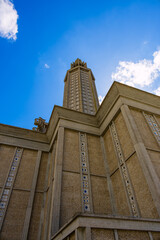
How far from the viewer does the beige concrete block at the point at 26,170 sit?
26.7 ft

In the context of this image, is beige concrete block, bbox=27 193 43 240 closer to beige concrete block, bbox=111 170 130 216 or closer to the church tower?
beige concrete block, bbox=111 170 130 216

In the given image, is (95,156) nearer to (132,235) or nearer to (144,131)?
(144,131)

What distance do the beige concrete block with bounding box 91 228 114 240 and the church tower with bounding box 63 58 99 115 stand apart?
14785mm

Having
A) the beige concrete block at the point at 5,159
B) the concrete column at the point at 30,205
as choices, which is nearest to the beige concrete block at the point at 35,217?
the concrete column at the point at 30,205

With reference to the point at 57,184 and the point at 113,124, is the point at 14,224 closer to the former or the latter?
the point at 57,184

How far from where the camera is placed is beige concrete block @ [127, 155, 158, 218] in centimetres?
475

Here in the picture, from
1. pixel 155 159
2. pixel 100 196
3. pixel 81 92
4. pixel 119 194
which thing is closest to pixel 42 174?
pixel 100 196

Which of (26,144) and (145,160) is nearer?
(145,160)

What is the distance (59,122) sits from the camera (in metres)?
8.59

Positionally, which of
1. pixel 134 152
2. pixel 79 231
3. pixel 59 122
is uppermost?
pixel 59 122

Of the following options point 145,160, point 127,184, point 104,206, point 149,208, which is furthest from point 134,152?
point 104,206

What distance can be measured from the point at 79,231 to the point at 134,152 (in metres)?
3.65

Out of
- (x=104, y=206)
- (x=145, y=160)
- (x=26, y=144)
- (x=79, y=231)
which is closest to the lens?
(x=79, y=231)

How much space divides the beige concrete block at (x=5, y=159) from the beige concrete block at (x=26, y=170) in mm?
559
